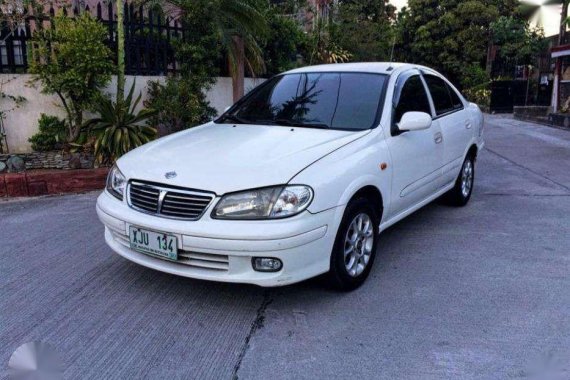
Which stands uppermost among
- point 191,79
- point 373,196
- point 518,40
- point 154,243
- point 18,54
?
point 518,40

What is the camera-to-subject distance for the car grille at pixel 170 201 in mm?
3174

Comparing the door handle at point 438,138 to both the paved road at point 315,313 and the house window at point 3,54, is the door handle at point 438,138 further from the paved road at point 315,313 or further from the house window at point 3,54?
the house window at point 3,54

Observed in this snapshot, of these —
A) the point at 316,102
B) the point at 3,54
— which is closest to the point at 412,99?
the point at 316,102

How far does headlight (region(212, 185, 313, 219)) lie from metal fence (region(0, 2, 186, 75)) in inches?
211

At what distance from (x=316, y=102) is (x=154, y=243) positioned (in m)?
1.91

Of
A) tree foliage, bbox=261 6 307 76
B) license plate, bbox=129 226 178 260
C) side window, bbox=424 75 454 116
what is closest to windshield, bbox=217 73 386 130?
side window, bbox=424 75 454 116

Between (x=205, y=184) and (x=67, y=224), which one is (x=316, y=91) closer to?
(x=205, y=184)

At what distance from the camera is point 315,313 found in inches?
132

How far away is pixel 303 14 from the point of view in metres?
15.6

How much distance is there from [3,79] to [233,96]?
3.90m

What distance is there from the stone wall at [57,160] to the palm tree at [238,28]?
2.94 meters

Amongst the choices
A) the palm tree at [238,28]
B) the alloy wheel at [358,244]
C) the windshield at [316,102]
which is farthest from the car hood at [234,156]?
the palm tree at [238,28]

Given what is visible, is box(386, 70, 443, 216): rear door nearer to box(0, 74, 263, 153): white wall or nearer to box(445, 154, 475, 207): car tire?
box(445, 154, 475, 207): car tire

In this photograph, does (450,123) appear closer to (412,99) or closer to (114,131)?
(412,99)
